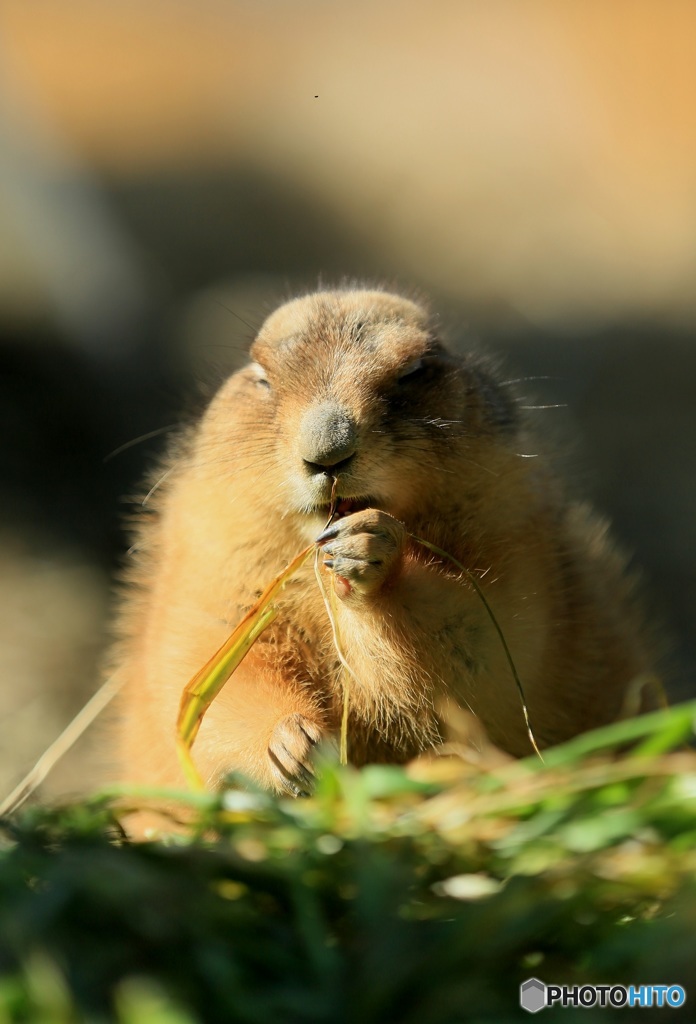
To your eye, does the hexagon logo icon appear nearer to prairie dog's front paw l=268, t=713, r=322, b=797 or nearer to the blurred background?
prairie dog's front paw l=268, t=713, r=322, b=797

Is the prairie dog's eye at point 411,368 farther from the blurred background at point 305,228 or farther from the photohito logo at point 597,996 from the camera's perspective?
the photohito logo at point 597,996

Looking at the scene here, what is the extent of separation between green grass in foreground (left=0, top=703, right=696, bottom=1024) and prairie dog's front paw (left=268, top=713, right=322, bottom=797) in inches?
35.6

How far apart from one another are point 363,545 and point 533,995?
1348mm

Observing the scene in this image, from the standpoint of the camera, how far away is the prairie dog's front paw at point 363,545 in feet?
8.64

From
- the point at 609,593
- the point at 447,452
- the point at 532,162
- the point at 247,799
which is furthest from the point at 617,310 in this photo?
the point at 247,799

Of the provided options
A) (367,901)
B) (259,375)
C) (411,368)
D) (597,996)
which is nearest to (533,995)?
(597,996)

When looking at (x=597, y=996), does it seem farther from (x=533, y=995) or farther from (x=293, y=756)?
(x=293, y=756)

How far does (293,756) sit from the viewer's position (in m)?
2.74

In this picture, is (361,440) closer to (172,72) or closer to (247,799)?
(247,799)

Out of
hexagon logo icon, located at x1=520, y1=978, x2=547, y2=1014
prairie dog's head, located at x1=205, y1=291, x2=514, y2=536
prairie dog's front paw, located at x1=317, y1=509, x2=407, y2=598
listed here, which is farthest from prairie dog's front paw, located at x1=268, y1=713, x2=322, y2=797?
hexagon logo icon, located at x1=520, y1=978, x2=547, y2=1014

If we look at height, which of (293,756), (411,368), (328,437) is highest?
(411,368)

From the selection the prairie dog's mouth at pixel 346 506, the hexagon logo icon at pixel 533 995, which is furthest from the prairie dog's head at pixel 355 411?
the hexagon logo icon at pixel 533 995

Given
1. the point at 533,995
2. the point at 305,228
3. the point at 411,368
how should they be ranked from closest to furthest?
1. the point at 533,995
2. the point at 411,368
3. the point at 305,228

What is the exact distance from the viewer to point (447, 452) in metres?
2.99
